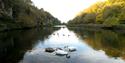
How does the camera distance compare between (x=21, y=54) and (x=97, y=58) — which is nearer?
(x=97, y=58)

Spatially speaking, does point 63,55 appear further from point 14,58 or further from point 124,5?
point 124,5

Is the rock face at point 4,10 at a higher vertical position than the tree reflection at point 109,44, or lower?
higher

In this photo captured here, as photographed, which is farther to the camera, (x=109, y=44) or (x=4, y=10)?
(x=4, y=10)

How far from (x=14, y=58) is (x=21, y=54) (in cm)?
346

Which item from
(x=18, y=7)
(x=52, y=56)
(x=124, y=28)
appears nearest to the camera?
(x=52, y=56)

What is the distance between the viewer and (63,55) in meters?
39.7

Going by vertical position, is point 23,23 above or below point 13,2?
below

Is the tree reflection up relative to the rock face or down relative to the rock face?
down

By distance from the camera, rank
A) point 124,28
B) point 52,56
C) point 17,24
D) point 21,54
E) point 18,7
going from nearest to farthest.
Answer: point 52,56 < point 21,54 < point 124,28 < point 17,24 < point 18,7

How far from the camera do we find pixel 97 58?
3934cm

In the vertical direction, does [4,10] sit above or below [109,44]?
above

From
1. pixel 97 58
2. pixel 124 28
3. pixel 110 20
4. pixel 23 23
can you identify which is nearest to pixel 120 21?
pixel 110 20

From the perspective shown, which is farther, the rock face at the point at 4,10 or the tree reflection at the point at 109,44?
the rock face at the point at 4,10

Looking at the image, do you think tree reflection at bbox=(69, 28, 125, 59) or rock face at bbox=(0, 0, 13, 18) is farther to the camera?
rock face at bbox=(0, 0, 13, 18)
